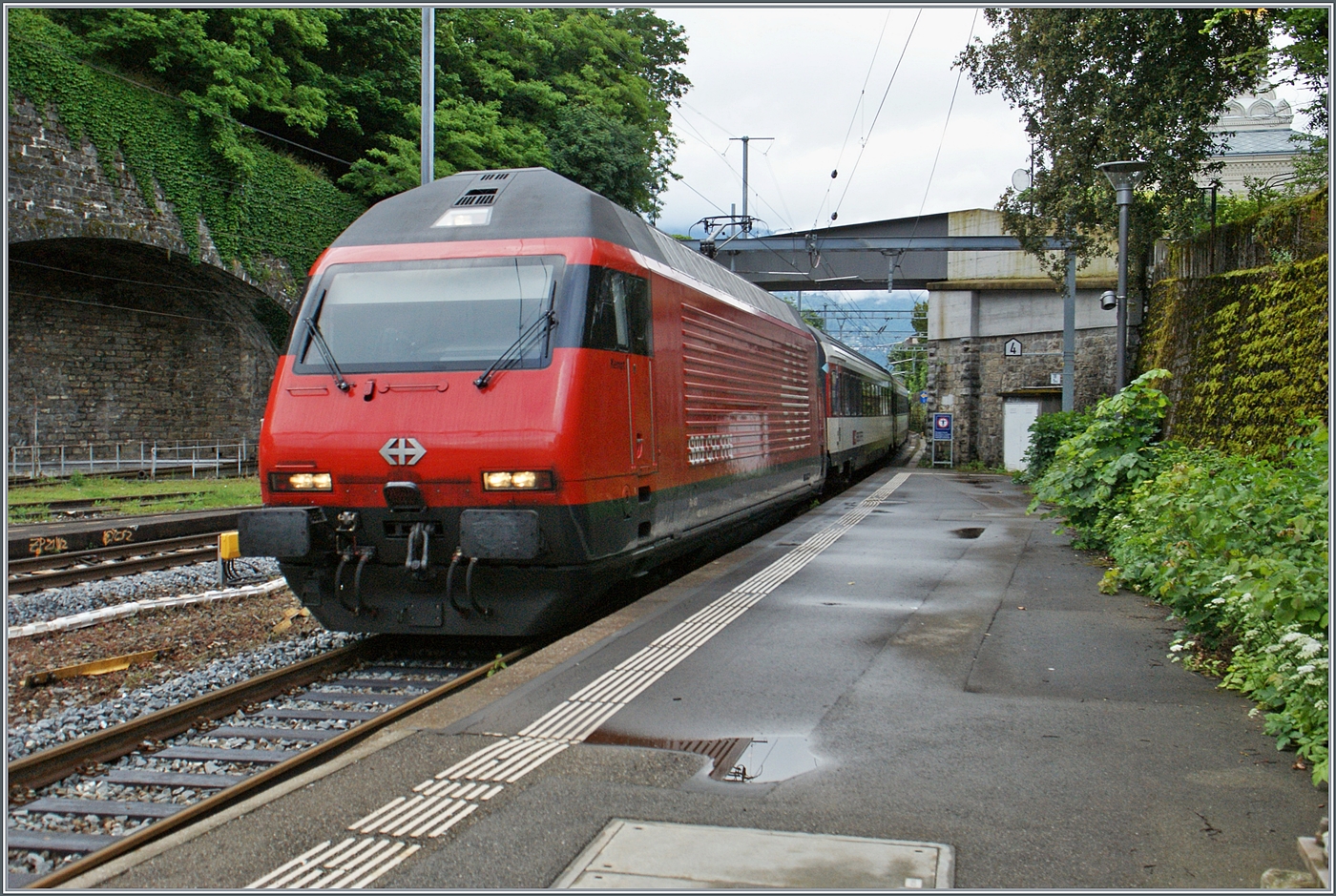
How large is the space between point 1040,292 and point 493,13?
60.0 feet

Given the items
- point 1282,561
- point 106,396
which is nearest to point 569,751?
point 1282,561

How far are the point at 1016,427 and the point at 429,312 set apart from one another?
2309cm

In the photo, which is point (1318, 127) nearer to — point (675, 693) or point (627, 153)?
point (675, 693)

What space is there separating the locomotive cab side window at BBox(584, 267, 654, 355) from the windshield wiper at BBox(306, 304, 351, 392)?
165cm

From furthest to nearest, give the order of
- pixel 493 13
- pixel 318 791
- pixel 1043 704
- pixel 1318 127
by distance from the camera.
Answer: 1. pixel 493 13
2. pixel 1318 127
3. pixel 1043 704
4. pixel 318 791

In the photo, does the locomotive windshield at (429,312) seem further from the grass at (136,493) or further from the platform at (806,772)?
the grass at (136,493)

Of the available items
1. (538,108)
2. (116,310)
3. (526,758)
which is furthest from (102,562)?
(538,108)

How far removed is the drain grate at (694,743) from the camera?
4.57 metres

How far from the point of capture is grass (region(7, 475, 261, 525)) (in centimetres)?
1498

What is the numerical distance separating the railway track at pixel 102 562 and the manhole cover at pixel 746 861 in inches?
326

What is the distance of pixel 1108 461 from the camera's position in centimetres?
1040

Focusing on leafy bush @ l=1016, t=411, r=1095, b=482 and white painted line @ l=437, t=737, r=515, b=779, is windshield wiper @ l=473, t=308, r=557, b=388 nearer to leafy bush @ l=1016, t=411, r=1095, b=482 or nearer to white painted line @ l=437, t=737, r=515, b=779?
white painted line @ l=437, t=737, r=515, b=779

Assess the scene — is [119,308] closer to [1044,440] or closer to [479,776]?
[1044,440]

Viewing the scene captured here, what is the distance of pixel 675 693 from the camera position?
5.55 meters
